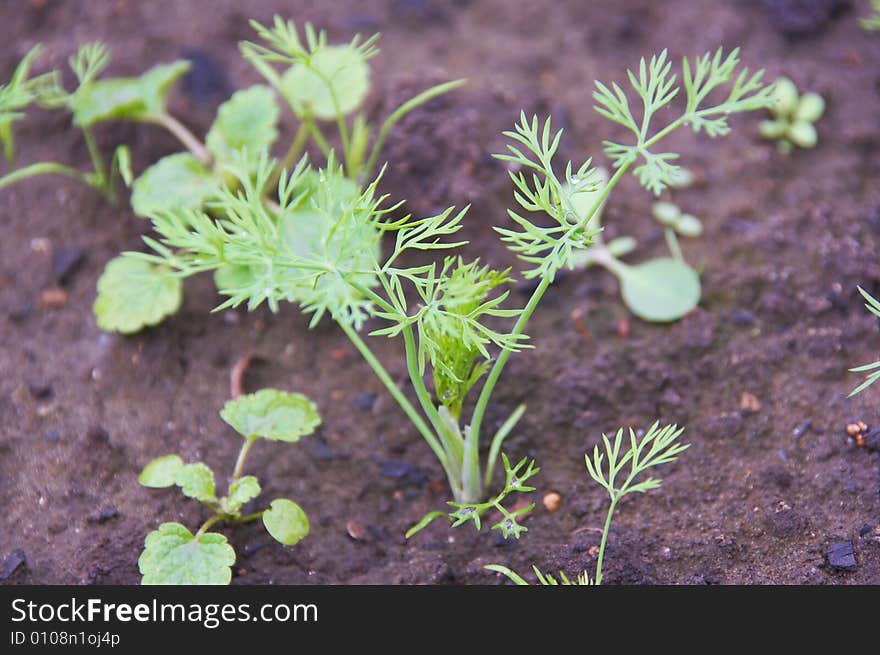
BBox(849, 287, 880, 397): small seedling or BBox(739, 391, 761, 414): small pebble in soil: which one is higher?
BBox(849, 287, 880, 397): small seedling

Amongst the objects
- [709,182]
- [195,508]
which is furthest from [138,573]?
[709,182]

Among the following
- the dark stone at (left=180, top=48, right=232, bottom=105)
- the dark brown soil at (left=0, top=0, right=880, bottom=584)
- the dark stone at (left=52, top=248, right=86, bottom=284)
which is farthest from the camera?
the dark stone at (left=180, top=48, right=232, bottom=105)

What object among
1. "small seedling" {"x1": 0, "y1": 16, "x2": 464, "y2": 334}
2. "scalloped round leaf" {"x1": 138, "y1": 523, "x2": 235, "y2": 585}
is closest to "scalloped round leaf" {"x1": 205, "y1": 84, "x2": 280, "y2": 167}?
"small seedling" {"x1": 0, "y1": 16, "x2": 464, "y2": 334}

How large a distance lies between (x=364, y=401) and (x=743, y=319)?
89 centimetres

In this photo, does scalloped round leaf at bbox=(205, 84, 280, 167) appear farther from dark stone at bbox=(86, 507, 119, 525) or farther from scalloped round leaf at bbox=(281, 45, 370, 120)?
dark stone at bbox=(86, 507, 119, 525)

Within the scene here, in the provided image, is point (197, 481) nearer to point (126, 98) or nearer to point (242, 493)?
point (242, 493)

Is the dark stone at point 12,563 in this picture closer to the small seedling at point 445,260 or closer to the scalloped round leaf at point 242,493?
the scalloped round leaf at point 242,493

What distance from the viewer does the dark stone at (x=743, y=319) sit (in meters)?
2.11

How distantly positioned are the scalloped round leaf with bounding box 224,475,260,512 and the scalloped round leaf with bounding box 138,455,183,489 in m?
0.11

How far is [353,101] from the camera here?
2271mm

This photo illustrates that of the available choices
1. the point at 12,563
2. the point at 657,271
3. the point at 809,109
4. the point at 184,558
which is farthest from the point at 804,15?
the point at 12,563

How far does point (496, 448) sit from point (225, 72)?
143 centimetres

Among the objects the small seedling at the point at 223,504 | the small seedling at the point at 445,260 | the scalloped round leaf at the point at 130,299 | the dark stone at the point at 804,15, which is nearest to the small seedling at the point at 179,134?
the scalloped round leaf at the point at 130,299

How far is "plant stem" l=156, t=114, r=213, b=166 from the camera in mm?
2246
